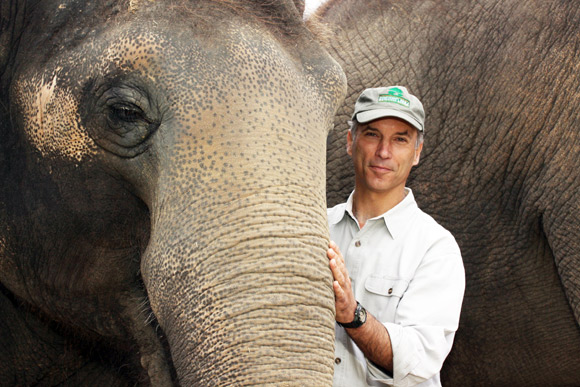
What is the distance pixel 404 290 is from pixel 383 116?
545 millimetres

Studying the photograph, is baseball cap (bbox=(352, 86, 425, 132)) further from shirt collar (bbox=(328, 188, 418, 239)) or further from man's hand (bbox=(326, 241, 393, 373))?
man's hand (bbox=(326, 241, 393, 373))

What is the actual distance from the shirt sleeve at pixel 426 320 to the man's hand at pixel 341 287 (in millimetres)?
169

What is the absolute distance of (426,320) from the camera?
95.7 inches

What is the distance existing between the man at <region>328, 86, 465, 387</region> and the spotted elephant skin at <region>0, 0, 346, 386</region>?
0.27m

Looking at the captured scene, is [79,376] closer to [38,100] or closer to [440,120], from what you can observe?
[38,100]

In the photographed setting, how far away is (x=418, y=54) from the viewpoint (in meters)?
4.03

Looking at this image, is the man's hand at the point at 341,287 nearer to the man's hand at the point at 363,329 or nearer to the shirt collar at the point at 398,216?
the man's hand at the point at 363,329

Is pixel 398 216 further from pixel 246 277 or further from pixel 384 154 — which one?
pixel 246 277

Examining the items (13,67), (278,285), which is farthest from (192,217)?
(13,67)

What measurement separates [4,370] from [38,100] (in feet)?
3.81

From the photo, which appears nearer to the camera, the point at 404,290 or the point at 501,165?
the point at 404,290

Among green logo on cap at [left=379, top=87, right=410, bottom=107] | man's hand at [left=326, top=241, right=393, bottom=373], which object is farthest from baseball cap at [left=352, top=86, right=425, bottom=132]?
man's hand at [left=326, top=241, right=393, bottom=373]

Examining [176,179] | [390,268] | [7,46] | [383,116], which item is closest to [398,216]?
[390,268]

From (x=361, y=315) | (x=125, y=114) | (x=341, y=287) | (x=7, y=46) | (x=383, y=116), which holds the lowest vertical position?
(x=361, y=315)
